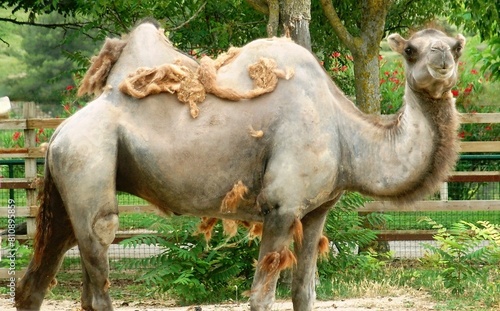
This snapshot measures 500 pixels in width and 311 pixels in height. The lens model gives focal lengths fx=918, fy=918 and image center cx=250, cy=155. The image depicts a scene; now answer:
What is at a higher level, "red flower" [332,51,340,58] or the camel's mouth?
"red flower" [332,51,340,58]

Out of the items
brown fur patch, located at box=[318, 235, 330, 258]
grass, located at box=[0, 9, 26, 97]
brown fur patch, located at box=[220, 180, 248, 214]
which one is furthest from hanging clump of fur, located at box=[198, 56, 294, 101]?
grass, located at box=[0, 9, 26, 97]

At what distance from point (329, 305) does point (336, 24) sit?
3.17m

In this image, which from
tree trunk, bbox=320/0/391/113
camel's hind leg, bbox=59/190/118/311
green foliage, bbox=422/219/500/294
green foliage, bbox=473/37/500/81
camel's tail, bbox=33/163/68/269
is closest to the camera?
camel's hind leg, bbox=59/190/118/311

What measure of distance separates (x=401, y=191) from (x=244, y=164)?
1.09 m

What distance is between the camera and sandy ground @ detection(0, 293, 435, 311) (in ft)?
28.1

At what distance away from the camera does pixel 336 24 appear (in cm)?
1007

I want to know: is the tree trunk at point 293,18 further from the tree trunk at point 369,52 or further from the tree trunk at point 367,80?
the tree trunk at point 367,80

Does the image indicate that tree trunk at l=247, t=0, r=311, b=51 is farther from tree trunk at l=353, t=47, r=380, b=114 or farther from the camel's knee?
the camel's knee

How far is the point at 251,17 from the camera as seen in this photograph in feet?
35.7

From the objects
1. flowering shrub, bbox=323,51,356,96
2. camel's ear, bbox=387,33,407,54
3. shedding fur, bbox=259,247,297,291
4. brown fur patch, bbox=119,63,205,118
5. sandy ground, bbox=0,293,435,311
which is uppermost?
flowering shrub, bbox=323,51,356,96

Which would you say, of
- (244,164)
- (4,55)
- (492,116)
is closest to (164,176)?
(244,164)

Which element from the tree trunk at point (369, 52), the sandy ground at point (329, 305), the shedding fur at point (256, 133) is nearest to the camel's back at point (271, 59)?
the shedding fur at point (256, 133)

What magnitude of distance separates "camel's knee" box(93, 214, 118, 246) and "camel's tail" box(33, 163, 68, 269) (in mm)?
520

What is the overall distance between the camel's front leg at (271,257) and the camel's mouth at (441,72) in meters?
1.28
